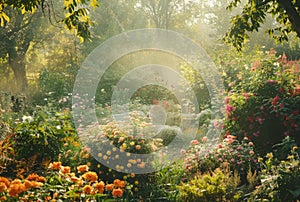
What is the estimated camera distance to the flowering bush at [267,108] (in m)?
5.68

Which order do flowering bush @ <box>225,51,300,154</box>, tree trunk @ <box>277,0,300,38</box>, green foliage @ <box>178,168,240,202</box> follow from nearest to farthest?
green foliage @ <box>178,168,240,202</box> → tree trunk @ <box>277,0,300,38</box> → flowering bush @ <box>225,51,300,154</box>

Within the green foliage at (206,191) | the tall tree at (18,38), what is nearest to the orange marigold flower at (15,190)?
the green foliage at (206,191)

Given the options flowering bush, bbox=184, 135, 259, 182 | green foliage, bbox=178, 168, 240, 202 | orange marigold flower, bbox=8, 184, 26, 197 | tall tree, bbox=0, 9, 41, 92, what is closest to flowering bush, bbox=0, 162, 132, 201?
orange marigold flower, bbox=8, 184, 26, 197

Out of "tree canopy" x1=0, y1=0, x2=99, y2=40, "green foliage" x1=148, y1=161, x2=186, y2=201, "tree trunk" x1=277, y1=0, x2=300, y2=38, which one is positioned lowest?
"green foliage" x1=148, y1=161, x2=186, y2=201

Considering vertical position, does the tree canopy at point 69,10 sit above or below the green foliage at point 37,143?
above

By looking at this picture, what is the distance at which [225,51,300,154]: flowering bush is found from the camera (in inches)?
224

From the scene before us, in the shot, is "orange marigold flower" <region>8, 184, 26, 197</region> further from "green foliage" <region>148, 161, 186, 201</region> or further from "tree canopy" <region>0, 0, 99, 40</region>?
"green foliage" <region>148, 161, 186, 201</region>

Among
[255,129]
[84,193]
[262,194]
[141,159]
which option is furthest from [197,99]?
[84,193]

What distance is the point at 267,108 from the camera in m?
5.93

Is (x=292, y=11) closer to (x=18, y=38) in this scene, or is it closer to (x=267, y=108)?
(x=267, y=108)

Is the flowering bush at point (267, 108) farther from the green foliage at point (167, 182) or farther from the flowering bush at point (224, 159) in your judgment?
the green foliage at point (167, 182)

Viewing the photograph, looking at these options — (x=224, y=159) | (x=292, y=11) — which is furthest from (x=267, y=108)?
(x=292, y=11)

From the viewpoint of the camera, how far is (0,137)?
16.6 ft

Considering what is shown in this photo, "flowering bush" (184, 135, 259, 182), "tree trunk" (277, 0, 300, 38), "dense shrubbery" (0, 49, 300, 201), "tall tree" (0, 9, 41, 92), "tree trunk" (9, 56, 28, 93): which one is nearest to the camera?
"dense shrubbery" (0, 49, 300, 201)
